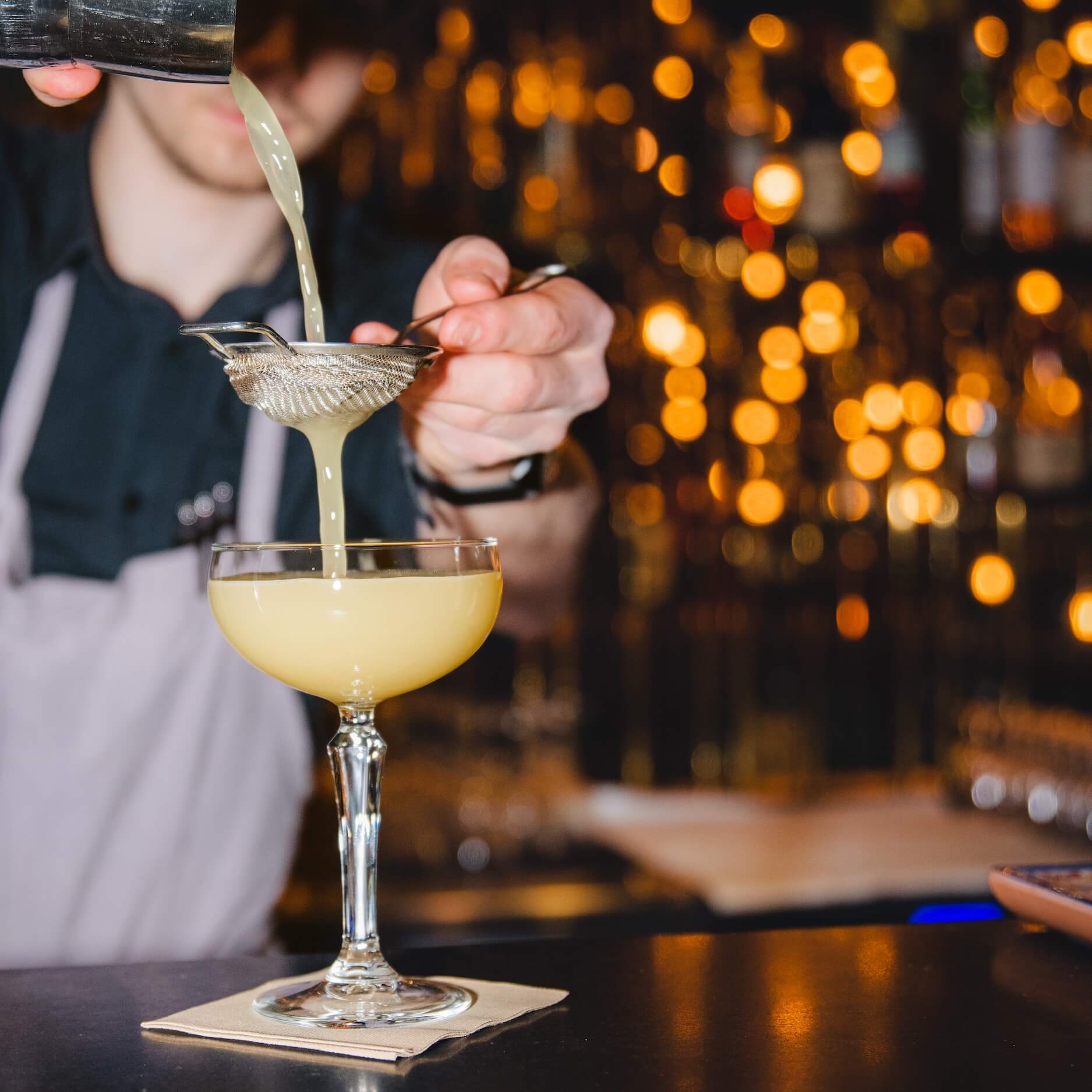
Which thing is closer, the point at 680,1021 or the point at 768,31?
the point at 680,1021

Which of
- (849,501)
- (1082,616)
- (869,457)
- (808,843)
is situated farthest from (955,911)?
(869,457)

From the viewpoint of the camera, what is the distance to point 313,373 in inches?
36.1

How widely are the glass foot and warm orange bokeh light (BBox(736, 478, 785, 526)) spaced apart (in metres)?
2.37

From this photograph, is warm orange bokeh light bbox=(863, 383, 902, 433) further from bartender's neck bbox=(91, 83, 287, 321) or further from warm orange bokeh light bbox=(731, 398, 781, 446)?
bartender's neck bbox=(91, 83, 287, 321)

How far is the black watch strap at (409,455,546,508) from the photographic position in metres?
1.43

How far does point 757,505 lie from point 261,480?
5.46 ft

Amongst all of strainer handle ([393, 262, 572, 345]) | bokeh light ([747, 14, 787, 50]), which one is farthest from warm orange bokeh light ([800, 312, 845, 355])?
strainer handle ([393, 262, 572, 345])

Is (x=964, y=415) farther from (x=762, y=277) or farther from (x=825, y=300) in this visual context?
(x=762, y=277)

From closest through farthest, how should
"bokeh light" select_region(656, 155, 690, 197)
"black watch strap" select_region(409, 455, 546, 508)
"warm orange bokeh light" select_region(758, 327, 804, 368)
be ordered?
1. "black watch strap" select_region(409, 455, 546, 508)
2. "bokeh light" select_region(656, 155, 690, 197)
3. "warm orange bokeh light" select_region(758, 327, 804, 368)

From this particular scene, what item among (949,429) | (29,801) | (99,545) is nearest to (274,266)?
(99,545)

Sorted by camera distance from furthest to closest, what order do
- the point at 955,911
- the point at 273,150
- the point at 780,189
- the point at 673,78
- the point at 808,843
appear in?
the point at 673,78 < the point at 780,189 < the point at 808,843 < the point at 955,911 < the point at 273,150

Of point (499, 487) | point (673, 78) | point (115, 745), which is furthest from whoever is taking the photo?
point (673, 78)

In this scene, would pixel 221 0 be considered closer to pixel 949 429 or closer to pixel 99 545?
pixel 99 545

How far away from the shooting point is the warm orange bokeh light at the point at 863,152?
2.99 metres
